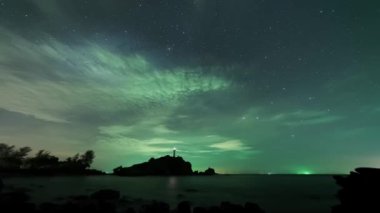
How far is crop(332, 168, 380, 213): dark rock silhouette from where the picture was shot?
→ 1070 inches

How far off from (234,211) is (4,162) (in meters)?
172

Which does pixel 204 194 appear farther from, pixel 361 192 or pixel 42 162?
pixel 42 162

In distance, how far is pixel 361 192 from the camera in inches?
1123

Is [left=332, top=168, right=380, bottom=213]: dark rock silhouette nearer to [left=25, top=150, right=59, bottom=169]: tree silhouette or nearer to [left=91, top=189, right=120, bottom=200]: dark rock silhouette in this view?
[left=91, top=189, right=120, bottom=200]: dark rock silhouette

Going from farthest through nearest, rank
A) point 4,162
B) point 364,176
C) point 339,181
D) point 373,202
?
1. point 4,162
2. point 339,181
3. point 364,176
4. point 373,202

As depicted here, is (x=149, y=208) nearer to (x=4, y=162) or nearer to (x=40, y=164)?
(x=4, y=162)

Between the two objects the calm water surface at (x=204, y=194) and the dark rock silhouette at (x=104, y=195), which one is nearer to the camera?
the dark rock silhouette at (x=104, y=195)

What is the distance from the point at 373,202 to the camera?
26922 mm

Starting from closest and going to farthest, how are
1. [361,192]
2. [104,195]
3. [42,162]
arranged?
[361,192] < [104,195] < [42,162]

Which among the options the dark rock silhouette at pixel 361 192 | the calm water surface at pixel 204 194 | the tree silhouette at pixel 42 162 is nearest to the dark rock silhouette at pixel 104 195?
the calm water surface at pixel 204 194

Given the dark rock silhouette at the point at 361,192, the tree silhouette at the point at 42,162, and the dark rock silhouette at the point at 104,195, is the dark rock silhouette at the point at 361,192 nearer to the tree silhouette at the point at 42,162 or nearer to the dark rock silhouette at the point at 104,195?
the dark rock silhouette at the point at 104,195

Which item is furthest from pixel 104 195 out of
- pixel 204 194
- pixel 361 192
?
pixel 361 192

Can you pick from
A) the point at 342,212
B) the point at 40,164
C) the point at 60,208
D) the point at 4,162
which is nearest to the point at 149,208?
the point at 60,208

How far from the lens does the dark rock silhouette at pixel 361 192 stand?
27188mm
